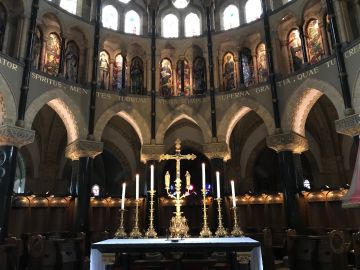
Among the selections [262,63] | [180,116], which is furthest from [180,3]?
[180,116]

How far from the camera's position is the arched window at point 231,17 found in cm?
2277

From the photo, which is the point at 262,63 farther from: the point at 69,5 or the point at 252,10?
the point at 69,5

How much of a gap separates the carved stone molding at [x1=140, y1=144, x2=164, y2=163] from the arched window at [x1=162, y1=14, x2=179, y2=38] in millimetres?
8068

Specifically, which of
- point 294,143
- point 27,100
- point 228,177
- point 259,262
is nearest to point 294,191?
point 294,143

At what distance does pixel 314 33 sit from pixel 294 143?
6.42 meters

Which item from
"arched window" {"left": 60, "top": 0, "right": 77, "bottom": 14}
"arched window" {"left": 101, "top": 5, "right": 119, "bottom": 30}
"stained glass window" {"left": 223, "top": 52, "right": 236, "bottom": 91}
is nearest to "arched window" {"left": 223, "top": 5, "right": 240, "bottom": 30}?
"stained glass window" {"left": 223, "top": 52, "right": 236, "bottom": 91}

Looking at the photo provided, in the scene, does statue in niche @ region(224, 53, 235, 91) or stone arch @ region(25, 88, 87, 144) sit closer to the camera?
stone arch @ region(25, 88, 87, 144)

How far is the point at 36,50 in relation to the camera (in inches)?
736

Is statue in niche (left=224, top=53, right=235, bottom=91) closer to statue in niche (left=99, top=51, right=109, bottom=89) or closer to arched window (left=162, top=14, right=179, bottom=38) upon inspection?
arched window (left=162, top=14, right=179, bottom=38)

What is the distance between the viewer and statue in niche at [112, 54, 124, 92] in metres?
21.8

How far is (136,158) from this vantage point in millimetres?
26828

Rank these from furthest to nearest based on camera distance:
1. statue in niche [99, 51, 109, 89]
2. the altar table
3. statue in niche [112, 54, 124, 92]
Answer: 1. statue in niche [112, 54, 124, 92]
2. statue in niche [99, 51, 109, 89]
3. the altar table

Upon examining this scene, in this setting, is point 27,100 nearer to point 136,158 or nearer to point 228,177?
point 136,158

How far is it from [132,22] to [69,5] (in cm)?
423
